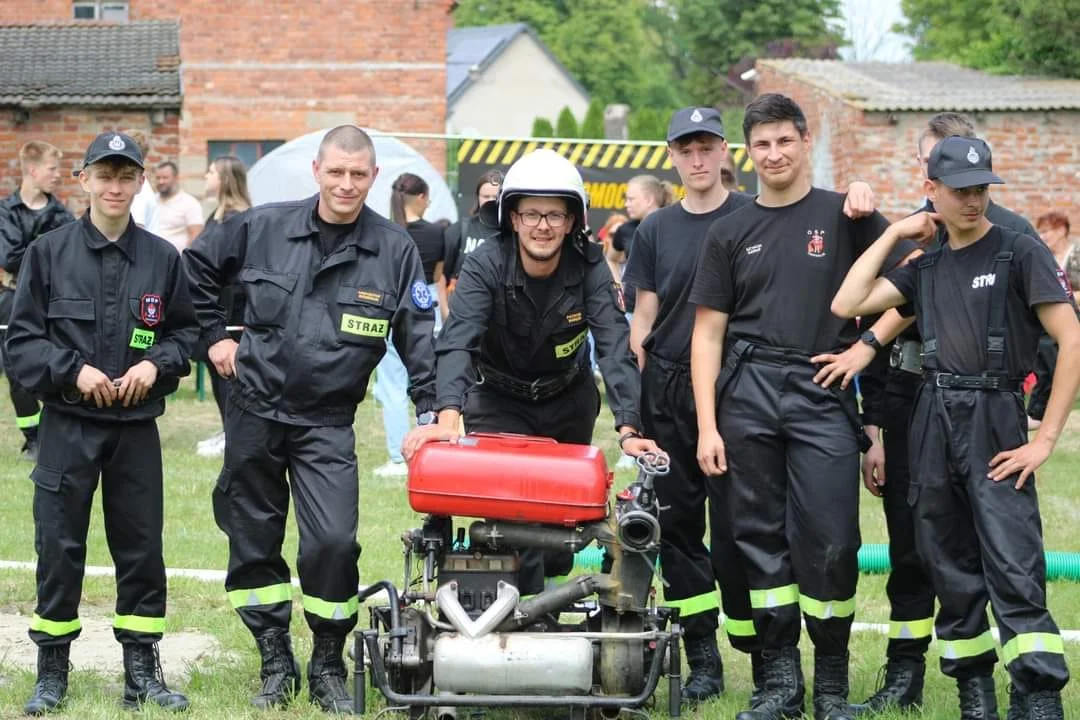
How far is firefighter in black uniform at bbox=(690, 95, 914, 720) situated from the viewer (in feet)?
18.2

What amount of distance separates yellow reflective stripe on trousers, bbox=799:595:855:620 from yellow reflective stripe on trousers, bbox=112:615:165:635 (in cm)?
246

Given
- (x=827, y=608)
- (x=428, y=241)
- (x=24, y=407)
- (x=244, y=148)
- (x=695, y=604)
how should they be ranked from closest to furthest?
(x=827, y=608) < (x=695, y=604) < (x=24, y=407) < (x=428, y=241) < (x=244, y=148)

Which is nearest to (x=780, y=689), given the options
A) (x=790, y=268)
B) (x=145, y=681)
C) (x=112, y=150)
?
(x=790, y=268)

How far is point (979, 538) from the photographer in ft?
17.3

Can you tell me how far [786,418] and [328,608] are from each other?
186 centimetres

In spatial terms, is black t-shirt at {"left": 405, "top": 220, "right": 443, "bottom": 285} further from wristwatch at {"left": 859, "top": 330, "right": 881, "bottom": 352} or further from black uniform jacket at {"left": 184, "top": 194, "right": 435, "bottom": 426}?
wristwatch at {"left": 859, "top": 330, "right": 881, "bottom": 352}

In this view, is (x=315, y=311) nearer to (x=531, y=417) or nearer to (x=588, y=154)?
(x=531, y=417)

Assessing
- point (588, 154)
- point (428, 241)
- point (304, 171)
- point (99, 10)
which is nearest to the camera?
point (428, 241)

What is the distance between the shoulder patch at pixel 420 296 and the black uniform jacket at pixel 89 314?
3.02 ft

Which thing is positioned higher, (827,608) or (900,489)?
(900,489)

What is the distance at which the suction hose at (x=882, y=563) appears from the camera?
817cm

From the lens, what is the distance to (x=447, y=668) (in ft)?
17.0

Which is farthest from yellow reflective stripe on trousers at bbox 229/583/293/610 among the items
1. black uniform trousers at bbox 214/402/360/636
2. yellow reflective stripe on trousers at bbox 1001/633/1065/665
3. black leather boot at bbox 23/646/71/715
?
yellow reflective stripe on trousers at bbox 1001/633/1065/665

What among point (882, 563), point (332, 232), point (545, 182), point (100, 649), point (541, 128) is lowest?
point (100, 649)
